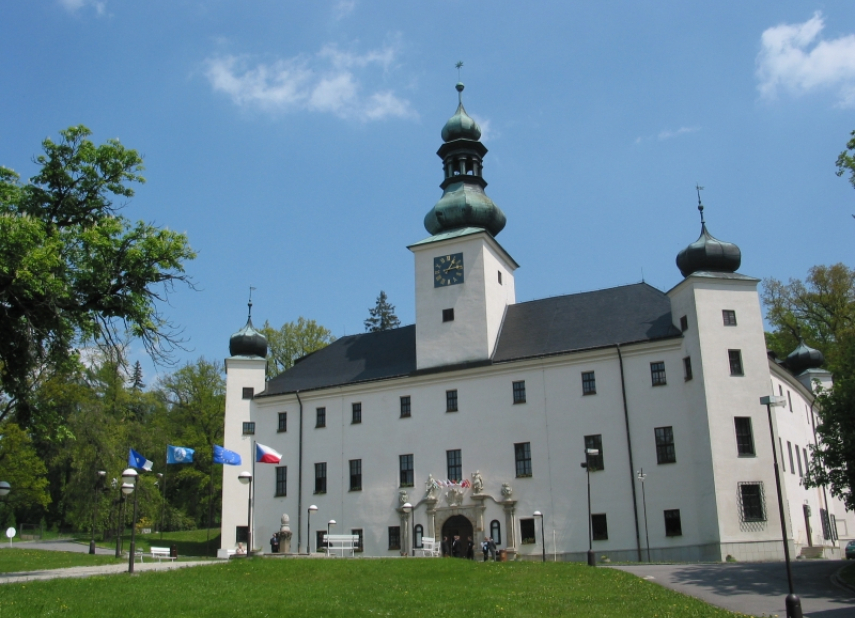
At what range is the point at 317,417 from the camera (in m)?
40.2

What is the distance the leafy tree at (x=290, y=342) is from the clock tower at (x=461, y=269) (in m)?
18.5

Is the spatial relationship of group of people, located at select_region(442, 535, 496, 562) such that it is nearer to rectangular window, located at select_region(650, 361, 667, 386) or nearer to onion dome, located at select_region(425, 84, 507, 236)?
rectangular window, located at select_region(650, 361, 667, 386)

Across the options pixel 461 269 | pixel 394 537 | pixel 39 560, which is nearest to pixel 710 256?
pixel 461 269

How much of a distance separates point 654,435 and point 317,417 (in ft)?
54.0

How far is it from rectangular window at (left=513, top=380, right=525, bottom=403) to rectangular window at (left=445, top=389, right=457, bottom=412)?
2868mm

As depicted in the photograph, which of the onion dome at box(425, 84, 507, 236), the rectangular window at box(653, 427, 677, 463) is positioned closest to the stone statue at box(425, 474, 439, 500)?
the rectangular window at box(653, 427, 677, 463)

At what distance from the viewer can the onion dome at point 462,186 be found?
132ft

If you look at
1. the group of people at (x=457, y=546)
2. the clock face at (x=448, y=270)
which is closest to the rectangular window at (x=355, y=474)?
the group of people at (x=457, y=546)

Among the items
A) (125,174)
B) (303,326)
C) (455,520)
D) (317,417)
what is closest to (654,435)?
(455,520)

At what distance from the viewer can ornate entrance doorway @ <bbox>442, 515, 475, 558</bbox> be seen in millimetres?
34344

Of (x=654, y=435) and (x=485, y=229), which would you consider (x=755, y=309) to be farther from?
(x=485, y=229)

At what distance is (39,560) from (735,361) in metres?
26.1

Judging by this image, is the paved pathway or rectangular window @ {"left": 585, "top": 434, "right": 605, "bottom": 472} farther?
rectangular window @ {"left": 585, "top": 434, "right": 605, "bottom": 472}

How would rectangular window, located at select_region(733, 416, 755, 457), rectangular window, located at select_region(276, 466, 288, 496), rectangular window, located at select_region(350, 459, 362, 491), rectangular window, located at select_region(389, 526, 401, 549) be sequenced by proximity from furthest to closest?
rectangular window, located at select_region(276, 466, 288, 496)
rectangular window, located at select_region(350, 459, 362, 491)
rectangular window, located at select_region(389, 526, 401, 549)
rectangular window, located at select_region(733, 416, 755, 457)
